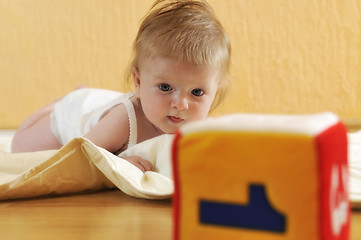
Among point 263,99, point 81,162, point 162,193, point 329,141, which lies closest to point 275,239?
point 329,141

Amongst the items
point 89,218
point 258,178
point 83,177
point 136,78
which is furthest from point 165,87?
point 258,178

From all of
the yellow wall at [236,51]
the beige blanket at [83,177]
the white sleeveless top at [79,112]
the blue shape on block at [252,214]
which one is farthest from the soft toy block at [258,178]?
the yellow wall at [236,51]

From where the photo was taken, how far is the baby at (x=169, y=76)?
3.67 ft

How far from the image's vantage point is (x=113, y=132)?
1.25 m

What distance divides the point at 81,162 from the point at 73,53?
1452 mm

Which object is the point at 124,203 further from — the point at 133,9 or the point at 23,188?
the point at 133,9

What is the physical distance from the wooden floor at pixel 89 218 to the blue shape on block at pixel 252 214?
23 centimetres

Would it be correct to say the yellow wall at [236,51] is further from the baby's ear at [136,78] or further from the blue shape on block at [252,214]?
the blue shape on block at [252,214]

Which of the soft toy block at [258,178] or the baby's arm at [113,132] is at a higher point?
the soft toy block at [258,178]

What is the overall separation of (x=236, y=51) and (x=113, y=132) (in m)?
1.18

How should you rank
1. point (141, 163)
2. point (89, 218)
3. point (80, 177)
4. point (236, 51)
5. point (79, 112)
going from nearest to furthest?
1. point (89, 218)
2. point (80, 177)
3. point (141, 163)
4. point (79, 112)
5. point (236, 51)

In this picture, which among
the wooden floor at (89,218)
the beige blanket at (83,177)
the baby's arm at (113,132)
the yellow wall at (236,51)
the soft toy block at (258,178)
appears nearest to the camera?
the soft toy block at (258,178)

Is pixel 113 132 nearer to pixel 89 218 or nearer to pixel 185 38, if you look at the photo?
pixel 185 38

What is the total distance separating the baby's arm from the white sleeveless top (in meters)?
0.08
